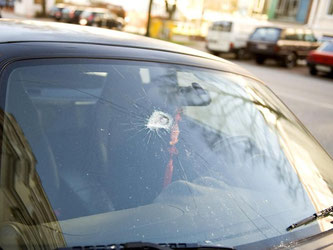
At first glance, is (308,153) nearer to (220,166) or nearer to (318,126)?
(220,166)

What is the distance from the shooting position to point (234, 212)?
1.64 metres

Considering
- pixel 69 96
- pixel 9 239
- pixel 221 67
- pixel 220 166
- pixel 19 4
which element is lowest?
pixel 19 4

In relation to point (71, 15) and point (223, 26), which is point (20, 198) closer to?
point (223, 26)

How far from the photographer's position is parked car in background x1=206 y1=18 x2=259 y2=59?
20062mm

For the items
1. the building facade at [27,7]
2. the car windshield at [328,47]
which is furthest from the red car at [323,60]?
the building facade at [27,7]

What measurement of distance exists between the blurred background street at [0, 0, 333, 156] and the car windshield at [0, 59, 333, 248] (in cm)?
448

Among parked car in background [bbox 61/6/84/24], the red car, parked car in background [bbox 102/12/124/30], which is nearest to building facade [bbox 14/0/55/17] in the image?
parked car in background [bbox 61/6/84/24]

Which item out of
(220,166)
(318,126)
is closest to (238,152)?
(220,166)

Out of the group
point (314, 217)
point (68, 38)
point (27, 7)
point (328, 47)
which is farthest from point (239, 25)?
point (27, 7)

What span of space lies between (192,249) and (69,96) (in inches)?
40.4

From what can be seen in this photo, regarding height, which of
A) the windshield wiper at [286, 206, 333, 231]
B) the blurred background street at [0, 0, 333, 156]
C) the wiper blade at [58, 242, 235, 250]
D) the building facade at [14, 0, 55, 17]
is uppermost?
the wiper blade at [58, 242, 235, 250]

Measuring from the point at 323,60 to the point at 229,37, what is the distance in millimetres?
5095

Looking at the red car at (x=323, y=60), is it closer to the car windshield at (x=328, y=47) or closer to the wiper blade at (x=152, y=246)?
the car windshield at (x=328, y=47)

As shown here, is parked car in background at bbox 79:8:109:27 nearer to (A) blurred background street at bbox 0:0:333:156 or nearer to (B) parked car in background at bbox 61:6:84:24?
(A) blurred background street at bbox 0:0:333:156
